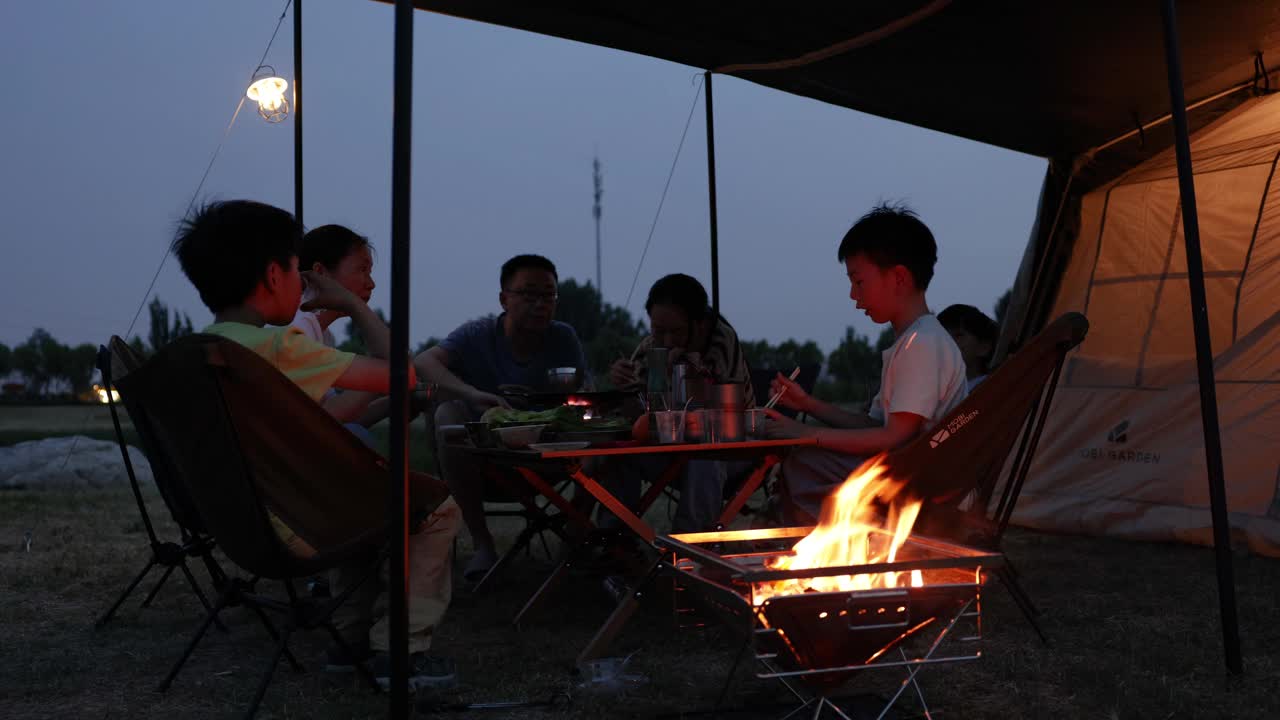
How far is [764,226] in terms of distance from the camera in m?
36.7

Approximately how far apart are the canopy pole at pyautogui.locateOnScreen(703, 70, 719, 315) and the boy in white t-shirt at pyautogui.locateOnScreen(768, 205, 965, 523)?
2.05 meters

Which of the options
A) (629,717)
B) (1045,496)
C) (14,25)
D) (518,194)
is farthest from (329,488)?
(518,194)

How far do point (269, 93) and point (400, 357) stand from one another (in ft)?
10.2

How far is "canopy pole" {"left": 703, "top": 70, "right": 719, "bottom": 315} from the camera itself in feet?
15.6

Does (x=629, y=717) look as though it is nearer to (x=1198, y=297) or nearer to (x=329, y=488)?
(x=329, y=488)

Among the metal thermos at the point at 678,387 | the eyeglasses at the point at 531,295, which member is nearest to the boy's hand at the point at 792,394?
the metal thermos at the point at 678,387

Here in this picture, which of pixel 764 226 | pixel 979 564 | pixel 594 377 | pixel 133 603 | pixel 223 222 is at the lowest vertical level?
pixel 133 603

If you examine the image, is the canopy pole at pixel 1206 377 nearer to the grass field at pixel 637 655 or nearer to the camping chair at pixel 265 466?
the grass field at pixel 637 655

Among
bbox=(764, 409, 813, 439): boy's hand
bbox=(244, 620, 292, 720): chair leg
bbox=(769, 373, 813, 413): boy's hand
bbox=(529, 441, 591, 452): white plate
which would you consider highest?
bbox=(769, 373, 813, 413): boy's hand

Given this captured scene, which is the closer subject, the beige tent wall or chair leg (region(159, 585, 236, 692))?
chair leg (region(159, 585, 236, 692))

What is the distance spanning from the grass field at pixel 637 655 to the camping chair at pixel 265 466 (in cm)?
41

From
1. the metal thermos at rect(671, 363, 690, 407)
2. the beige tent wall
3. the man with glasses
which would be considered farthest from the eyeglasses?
the beige tent wall

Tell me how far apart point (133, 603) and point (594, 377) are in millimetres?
1996

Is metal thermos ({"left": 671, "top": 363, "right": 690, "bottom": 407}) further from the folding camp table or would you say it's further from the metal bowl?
the metal bowl
